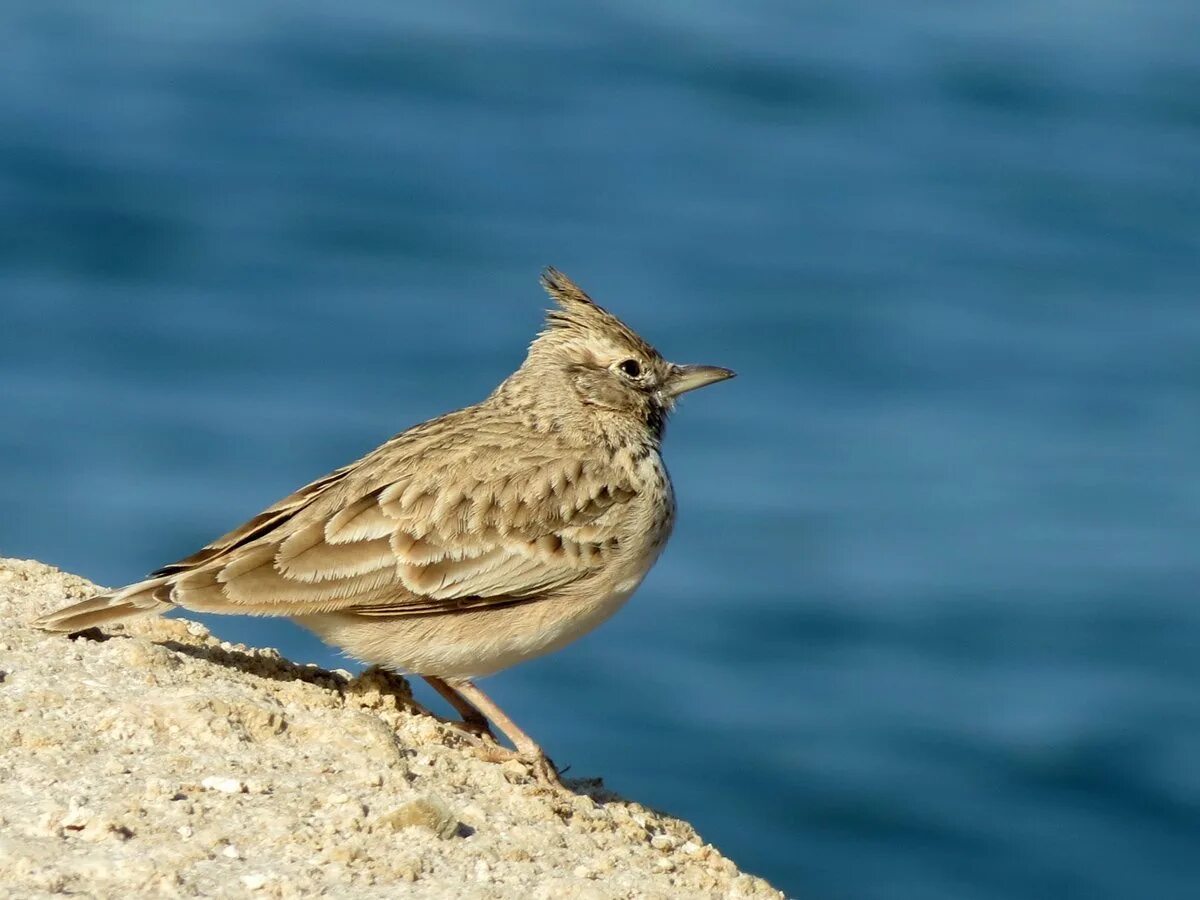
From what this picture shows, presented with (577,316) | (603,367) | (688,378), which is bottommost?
(603,367)

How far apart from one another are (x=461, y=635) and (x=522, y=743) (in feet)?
1.49

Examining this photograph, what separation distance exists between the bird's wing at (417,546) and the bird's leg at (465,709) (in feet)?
1.81

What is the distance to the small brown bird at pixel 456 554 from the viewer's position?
7512 mm

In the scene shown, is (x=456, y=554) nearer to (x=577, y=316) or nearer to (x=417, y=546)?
(x=417, y=546)

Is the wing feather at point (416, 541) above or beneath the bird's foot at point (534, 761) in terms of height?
above

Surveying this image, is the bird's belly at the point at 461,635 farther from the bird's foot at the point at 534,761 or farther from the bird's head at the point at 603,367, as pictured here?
the bird's head at the point at 603,367

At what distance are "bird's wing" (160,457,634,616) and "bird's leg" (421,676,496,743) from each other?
0.55 meters

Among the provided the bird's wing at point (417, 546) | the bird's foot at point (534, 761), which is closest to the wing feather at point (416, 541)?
the bird's wing at point (417, 546)

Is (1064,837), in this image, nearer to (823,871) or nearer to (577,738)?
(823,871)

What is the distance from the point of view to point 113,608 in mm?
7332

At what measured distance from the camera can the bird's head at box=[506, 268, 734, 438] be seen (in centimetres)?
892

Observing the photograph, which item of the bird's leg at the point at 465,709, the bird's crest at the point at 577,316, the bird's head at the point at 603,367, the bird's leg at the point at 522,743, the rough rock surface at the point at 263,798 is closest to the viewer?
the rough rock surface at the point at 263,798

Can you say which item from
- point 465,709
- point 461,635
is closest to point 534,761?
point 461,635

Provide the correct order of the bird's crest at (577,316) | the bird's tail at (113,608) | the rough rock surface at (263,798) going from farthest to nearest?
the bird's crest at (577,316) < the bird's tail at (113,608) < the rough rock surface at (263,798)
